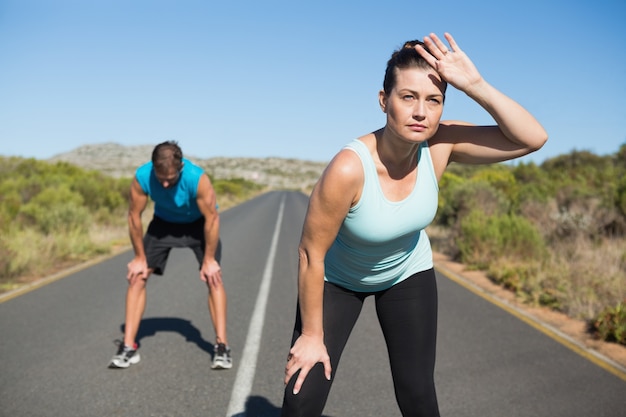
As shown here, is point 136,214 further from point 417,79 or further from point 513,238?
point 513,238

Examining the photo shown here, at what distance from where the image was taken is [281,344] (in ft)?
18.9

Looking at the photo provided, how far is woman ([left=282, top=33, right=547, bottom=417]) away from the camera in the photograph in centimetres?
220

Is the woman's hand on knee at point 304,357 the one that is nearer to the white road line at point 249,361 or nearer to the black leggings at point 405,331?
the black leggings at point 405,331

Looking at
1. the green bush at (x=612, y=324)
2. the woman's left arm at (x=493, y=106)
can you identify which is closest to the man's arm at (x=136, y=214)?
the woman's left arm at (x=493, y=106)

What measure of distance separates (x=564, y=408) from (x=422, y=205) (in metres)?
2.61

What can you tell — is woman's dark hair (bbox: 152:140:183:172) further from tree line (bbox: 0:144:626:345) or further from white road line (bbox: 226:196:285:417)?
tree line (bbox: 0:144:626:345)

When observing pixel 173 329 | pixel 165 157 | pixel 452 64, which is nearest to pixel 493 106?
pixel 452 64

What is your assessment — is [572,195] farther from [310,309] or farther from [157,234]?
[310,309]

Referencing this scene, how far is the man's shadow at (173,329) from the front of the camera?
5738 millimetres

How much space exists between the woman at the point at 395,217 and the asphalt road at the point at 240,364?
1.64 m

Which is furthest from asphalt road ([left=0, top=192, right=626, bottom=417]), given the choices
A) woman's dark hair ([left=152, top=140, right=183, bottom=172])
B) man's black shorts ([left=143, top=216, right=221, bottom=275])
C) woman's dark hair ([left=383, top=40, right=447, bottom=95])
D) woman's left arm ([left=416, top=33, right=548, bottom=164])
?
woman's dark hair ([left=383, top=40, right=447, bottom=95])

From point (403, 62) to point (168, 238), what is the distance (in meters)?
3.55

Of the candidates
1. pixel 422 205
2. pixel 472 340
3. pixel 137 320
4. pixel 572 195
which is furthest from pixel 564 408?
pixel 572 195

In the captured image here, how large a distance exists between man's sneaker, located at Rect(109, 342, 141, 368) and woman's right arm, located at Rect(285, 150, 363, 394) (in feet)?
9.89
